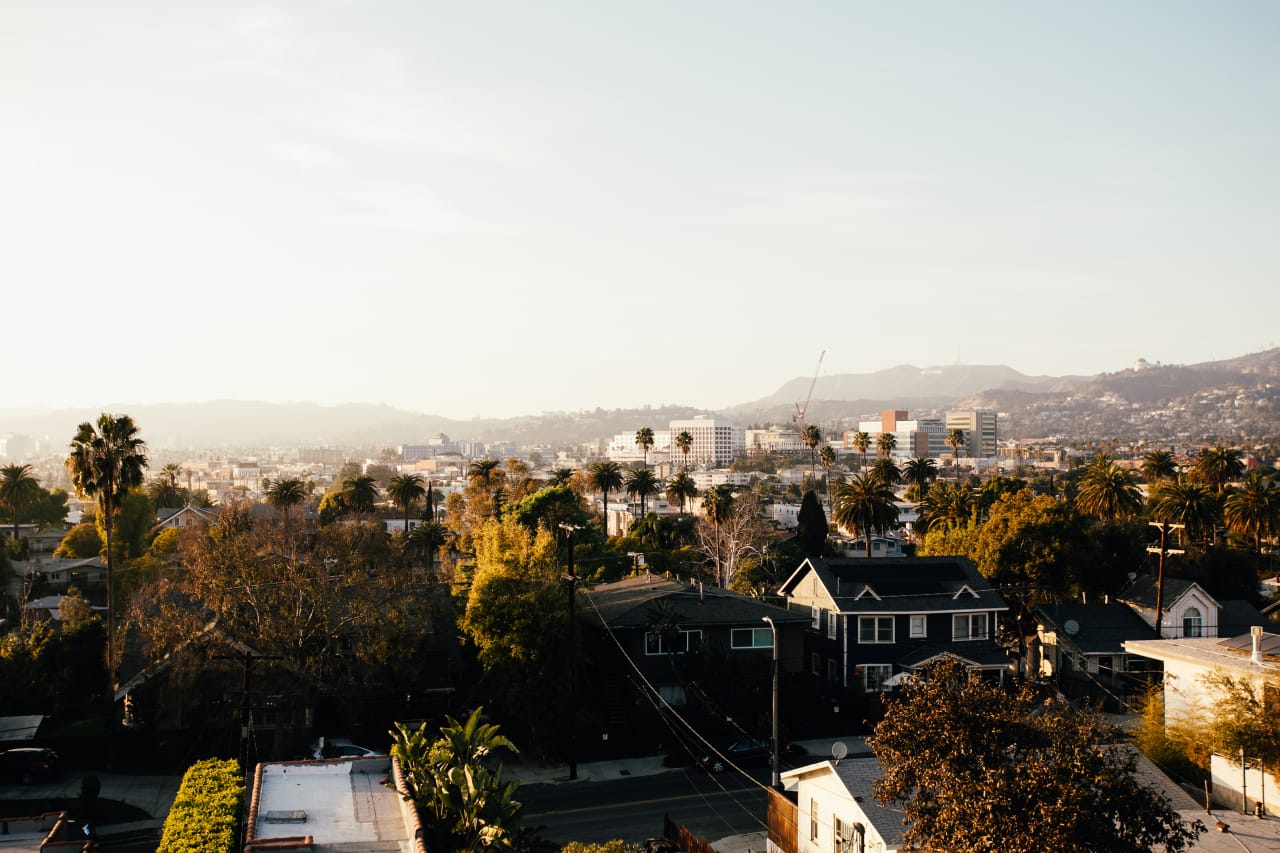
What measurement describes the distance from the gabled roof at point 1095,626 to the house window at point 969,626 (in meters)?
5.98

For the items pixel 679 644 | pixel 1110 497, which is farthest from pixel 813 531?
pixel 679 644

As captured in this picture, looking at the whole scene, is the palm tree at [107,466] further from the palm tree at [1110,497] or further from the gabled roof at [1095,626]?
the palm tree at [1110,497]

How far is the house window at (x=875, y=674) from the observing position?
47906mm

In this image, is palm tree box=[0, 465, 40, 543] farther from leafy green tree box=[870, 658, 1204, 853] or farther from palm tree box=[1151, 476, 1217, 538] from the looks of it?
leafy green tree box=[870, 658, 1204, 853]

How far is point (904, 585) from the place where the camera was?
50.0 metres

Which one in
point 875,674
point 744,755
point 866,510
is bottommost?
point 744,755

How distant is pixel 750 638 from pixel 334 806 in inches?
957

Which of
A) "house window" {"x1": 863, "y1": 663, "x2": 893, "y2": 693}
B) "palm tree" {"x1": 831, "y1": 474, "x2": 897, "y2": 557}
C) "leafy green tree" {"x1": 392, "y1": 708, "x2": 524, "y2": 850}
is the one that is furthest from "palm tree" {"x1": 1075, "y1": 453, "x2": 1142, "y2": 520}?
"leafy green tree" {"x1": 392, "y1": 708, "x2": 524, "y2": 850}

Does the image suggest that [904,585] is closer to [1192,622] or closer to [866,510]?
[1192,622]

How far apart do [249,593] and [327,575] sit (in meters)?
5.06

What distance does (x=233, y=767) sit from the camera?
2791cm

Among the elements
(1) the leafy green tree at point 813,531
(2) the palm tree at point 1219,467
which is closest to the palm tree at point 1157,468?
(2) the palm tree at point 1219,467

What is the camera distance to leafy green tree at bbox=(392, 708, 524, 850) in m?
25.0

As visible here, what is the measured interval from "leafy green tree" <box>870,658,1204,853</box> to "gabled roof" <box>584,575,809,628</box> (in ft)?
80.6
